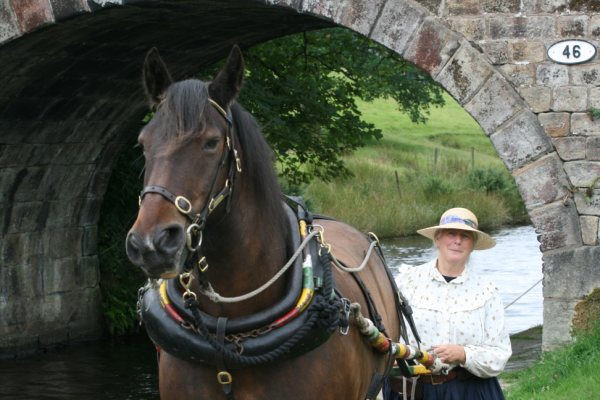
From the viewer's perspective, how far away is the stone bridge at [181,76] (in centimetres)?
805

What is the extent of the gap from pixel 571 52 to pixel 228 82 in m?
4.35

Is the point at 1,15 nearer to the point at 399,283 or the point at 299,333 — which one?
the point at 399,283

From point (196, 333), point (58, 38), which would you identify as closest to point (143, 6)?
point (58, 38)

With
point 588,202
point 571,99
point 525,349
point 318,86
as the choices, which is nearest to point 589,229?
point 588,202

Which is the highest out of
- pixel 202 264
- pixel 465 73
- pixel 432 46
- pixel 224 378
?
pixel 432 46

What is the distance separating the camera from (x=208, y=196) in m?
4.03

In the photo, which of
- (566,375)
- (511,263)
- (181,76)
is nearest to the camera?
(566,375)

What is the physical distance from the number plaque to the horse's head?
428 cm

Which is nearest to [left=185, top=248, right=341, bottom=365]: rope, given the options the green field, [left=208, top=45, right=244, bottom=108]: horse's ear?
[left=208, top=45, right=244, bottom=108]: horse's ear

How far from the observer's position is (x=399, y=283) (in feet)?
18.1

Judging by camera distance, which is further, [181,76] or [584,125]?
[181,76]

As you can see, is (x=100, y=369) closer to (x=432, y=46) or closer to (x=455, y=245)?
(x=432, y=46)

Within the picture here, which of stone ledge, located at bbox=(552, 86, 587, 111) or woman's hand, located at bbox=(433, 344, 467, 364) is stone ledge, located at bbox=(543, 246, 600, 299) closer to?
stone ledge, located at bbox=(552, 86, 587, 111)

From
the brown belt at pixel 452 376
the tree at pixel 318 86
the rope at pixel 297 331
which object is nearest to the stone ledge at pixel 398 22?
the brown belt at pixel 452 376
